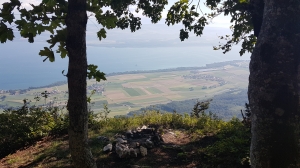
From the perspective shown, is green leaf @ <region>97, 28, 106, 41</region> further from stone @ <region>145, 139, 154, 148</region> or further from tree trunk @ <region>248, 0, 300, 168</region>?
stone @ <region>145, 139, 154, 148</region>

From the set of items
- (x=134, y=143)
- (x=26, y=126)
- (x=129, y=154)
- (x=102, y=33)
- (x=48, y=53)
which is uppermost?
(x=102, y=33)

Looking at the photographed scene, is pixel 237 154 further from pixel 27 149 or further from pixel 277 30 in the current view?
pixel 27 149

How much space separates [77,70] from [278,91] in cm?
262

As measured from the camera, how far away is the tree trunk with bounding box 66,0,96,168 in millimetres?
3660

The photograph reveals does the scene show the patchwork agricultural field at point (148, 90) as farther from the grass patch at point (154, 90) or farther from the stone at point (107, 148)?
the stone at point (107, 148)

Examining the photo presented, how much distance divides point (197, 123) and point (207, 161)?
3577mm

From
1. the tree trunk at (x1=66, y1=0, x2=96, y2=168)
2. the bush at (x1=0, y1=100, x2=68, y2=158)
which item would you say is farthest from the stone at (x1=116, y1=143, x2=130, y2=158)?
the bush at (x1=0, y1=100, x2=68, y2=158)

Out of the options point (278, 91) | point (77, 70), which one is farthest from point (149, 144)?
point (278, 91)

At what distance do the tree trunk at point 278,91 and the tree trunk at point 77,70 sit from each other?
2.32 metres

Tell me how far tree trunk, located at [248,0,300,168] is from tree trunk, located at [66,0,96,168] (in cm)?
232

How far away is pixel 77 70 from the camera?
369 cm

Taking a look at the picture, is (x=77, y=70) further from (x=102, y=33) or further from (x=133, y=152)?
(x=133, y=152)

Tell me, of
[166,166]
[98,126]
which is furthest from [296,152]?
[98,126]

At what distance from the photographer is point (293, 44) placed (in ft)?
9.28
